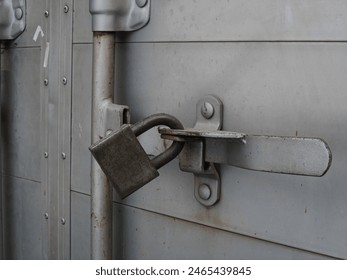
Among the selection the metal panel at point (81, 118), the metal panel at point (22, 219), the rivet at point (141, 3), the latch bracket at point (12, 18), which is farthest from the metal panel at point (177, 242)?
the latch bracket at point (12, 18)

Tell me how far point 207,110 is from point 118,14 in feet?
0.92

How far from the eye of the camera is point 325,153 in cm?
93

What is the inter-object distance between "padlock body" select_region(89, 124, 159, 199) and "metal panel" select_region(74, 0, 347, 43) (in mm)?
251

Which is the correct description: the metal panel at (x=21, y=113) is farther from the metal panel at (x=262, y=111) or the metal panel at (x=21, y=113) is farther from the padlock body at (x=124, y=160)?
the padlock body at (x=124, y=160)

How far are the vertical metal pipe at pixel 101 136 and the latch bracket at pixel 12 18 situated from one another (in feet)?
1.27

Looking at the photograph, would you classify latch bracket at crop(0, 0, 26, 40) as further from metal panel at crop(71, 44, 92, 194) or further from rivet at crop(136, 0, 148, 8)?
rivet at crop(136, 0, 148, 8)

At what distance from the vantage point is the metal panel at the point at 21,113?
152cm

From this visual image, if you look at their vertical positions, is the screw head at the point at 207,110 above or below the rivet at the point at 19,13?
below

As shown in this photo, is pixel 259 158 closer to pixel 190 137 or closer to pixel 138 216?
pixel 190 137

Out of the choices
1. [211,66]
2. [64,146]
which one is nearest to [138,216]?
[64,146]

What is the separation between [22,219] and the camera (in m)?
1.60

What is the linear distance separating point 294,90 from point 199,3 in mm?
261

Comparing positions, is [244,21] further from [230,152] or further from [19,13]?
[19,13]

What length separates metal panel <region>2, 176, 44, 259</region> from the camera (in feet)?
5.07
